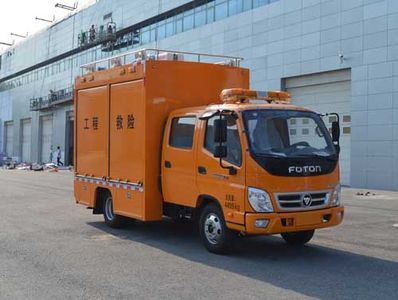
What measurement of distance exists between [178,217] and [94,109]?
11.4 ft

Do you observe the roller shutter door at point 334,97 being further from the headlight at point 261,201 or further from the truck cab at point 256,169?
the headlight at point 261,201

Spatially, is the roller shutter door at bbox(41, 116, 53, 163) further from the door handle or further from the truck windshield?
the truck windshield

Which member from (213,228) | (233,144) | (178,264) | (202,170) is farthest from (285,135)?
(178,264)

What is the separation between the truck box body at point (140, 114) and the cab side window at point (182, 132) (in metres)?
0.40

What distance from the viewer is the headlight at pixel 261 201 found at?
822 centimetres

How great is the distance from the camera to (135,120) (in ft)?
34.8

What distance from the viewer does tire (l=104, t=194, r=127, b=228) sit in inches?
460

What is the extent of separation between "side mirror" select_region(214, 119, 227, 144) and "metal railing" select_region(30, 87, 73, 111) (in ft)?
176

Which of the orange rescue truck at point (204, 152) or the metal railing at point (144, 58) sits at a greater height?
the metal railing at point (144, 58)

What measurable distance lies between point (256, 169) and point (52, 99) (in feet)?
194

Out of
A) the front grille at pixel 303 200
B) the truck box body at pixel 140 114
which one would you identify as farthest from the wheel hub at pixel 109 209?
the front grille at pixel 303 200

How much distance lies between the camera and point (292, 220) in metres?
8.34

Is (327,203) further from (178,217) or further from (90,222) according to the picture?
(90,222)

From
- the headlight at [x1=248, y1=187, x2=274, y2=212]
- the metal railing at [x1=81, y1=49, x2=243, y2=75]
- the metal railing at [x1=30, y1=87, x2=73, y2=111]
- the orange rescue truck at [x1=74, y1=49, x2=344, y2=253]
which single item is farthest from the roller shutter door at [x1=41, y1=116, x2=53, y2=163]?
the headlight at [x1=248, y1=187, x2=274, y2=212]
